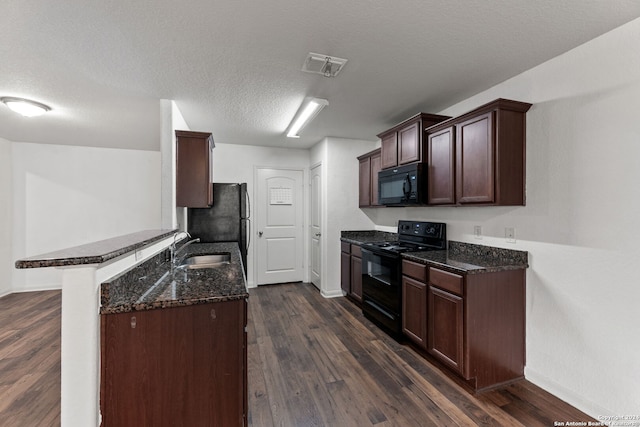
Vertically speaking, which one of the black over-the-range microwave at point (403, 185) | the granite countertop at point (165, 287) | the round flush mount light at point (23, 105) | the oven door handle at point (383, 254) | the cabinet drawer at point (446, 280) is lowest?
the cabinet drawer at point (446, 280)

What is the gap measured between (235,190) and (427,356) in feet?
9.78

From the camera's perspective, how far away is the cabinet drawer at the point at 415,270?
97.0 inches

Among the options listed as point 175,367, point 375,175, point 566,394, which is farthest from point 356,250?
point 175,367

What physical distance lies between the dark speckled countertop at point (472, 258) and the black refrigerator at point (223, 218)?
2255 mm

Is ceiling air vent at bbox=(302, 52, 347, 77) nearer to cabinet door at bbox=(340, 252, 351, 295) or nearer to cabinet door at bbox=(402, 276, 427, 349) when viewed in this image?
cabinet door at bbox=(402, 276, 427, 349)

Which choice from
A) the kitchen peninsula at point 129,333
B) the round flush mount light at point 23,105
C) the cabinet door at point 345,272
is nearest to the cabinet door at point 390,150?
the cabinet door at point 345,272

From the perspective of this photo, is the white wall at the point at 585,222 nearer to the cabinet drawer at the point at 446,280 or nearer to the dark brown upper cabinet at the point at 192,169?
the cabinet drawer at the point at 446,280

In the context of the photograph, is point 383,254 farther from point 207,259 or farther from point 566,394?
point 207,259

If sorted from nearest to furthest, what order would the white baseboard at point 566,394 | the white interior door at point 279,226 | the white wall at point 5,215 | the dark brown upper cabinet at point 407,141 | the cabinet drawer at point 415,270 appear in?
the white baseboard at point 566,394, the cabinet drawer at point 415,270, the dark brown upper cabinet at point 407,141, the white wall at point 5,215, the white interior door at point 279,226

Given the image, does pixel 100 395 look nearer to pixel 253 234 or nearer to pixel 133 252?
pixel 133 252

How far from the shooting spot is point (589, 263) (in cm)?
185

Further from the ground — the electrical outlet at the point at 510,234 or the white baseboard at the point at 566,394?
the electrical outlet at the point at 510,234

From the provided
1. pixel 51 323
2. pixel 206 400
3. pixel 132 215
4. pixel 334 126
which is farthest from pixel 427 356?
pixel 132 215

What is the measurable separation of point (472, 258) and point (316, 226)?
2.60 metres
